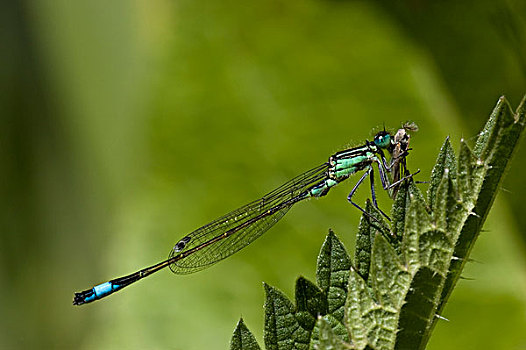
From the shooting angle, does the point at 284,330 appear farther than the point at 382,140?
No

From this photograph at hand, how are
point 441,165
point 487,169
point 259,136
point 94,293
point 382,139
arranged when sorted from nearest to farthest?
1. point 487,169
2. point 441,165
3. point 382,139
4. point 94,293
5. point 259,136

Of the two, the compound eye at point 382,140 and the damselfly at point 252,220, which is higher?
the damselfly at point 252,220

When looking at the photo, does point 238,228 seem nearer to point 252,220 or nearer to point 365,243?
point 252,220

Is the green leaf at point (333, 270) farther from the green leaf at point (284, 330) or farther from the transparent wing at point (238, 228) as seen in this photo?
the transparent wing at point (238, 228)

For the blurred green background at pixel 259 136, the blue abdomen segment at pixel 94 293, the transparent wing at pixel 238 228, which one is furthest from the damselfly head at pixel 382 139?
the blue abdomen segment at pixel 94 293

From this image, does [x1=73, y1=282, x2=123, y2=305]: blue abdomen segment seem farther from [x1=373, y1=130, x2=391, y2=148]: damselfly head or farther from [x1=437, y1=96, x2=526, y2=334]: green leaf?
[x1=437, y1=96, x2=526, y2=334]: green leaf

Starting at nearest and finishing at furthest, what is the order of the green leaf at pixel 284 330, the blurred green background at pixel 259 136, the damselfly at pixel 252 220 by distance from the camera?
the green leaf at pixel 284 330, the damselfly at pixel 252 220, the blurred green background at pixel 259 136

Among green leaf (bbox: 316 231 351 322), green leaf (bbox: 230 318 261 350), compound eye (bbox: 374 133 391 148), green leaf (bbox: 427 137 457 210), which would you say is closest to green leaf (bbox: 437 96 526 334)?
green leaf (bbox: 427 137 457 210)

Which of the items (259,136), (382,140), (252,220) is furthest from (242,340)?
(259,136)
